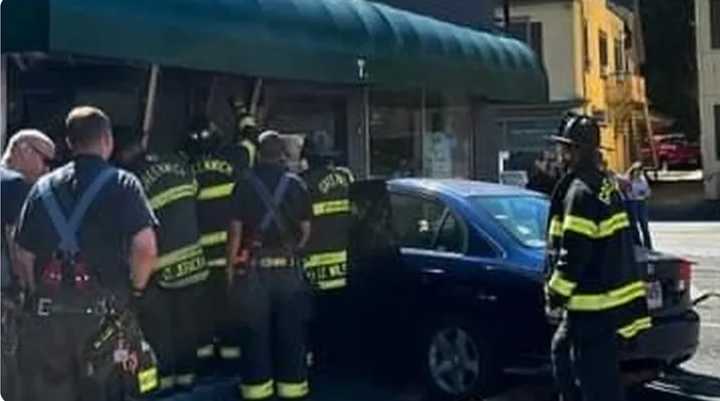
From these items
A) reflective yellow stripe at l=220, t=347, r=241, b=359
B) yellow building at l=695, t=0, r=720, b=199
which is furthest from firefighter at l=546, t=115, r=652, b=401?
yellow building at l=695, t=0, r=720, b=199

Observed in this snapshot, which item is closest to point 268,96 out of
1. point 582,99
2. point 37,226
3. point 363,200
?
point 363,200

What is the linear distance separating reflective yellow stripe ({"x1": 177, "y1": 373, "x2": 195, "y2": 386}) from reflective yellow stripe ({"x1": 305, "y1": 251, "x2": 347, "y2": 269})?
3.61ft

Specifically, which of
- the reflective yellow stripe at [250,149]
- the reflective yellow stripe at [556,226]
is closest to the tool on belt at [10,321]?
the reflective yellow stripe at [250,149]

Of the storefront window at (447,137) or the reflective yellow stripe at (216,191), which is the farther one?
the storefront window at (447,137)

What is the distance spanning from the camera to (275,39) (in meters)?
10.7

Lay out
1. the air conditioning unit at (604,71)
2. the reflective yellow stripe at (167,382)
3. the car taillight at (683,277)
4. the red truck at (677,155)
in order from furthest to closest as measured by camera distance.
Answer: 1. the red truck at (677,155)
2. the air conditioning unit at (604,71)
3. the car taillight at (683,277)
4. the reflective yellow stripe at (167,382)

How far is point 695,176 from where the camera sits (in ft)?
153

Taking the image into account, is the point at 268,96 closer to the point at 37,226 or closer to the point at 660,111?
the point at 37,226

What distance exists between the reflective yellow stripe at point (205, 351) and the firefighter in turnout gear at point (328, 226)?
2.79 feet

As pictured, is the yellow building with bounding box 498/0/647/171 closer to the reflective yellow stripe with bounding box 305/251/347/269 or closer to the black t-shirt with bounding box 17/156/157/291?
the reflective yellow stripe with bounding box 305/251/347/269

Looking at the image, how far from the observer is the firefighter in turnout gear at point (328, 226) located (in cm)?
952

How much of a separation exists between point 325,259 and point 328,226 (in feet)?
0.77

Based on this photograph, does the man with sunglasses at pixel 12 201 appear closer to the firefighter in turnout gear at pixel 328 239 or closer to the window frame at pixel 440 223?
the firefighter in turnout gear at pixel 328 239

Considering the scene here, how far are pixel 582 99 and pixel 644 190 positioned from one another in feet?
57.9
